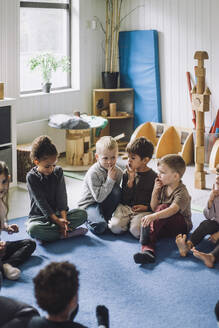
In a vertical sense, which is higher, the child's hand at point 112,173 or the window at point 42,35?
the window at point 42,35

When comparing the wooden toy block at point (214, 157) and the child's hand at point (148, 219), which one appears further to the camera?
the wooden toy block at point (214, 157)

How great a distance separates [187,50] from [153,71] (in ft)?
1.55

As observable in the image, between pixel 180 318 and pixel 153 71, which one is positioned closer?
pixel 180 318

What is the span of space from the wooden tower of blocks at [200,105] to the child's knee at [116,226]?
4.44 feet

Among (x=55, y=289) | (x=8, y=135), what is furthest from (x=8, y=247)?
(x=8, y=135)

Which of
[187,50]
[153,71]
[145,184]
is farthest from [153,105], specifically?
[145,184]

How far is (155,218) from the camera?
307cm

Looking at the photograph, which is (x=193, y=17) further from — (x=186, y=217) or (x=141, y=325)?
(x=141, y=325)

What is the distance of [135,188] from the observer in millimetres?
3381

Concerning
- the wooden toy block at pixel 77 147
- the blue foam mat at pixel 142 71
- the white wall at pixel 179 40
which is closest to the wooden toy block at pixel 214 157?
the white wall at pixel 179 40

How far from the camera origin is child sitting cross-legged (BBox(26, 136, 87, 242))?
313 centimetres

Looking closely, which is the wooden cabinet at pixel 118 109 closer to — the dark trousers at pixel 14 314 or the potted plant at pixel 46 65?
the potted plant at pixel 46 65

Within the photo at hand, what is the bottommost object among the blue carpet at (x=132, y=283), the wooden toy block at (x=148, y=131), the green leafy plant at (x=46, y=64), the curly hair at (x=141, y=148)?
the blue carpet at (x=132, y=283)

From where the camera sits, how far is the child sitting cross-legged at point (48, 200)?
313cm
